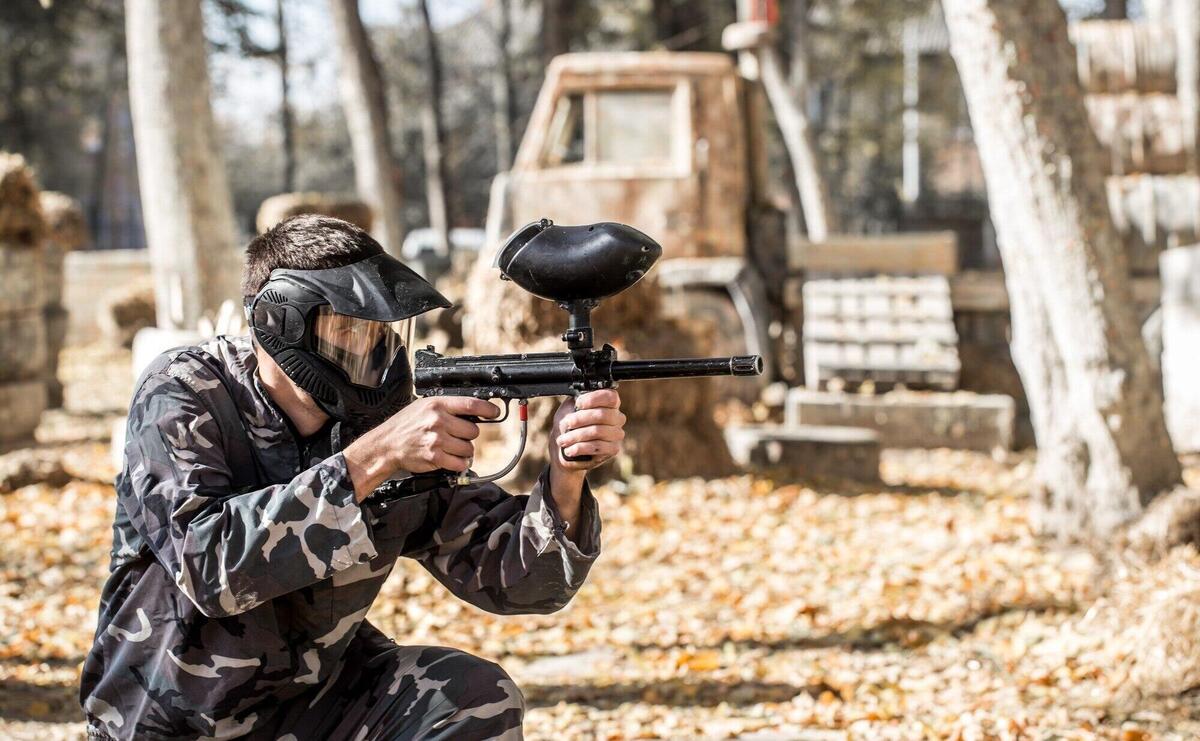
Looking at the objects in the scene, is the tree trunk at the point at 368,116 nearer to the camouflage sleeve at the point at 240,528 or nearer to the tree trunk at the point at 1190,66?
the tree trunk at the point at 1190,66

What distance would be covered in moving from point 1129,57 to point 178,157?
7665mm

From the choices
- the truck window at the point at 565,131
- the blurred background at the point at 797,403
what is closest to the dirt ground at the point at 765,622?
the blurred background at the point at 797,403

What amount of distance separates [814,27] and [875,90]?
5.55 m

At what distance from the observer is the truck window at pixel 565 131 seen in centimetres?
1170

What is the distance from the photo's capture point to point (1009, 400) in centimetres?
997

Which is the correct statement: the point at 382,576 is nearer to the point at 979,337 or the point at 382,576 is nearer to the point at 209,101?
the point at 209,101

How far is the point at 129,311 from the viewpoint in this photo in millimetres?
17281

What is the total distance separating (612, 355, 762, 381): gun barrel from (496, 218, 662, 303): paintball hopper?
174mm

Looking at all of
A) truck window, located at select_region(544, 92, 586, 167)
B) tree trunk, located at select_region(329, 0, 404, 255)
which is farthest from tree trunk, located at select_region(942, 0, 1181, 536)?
tree trunk, located at select_region(329, 0, 404, 255)

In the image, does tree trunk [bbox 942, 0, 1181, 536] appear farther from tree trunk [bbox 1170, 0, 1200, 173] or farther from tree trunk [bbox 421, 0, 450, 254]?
tree trunk [bbox 421, 0, 450, 254]

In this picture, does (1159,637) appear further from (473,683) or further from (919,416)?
(919,416)

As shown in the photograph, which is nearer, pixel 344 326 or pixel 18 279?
pixel 344 326

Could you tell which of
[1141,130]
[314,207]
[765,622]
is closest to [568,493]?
[765,622]

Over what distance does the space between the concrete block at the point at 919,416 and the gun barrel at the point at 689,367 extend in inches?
301
